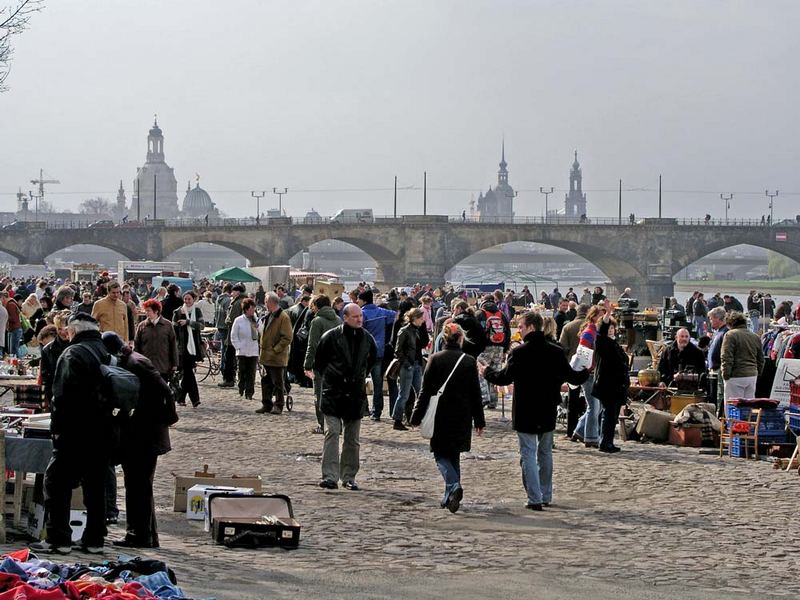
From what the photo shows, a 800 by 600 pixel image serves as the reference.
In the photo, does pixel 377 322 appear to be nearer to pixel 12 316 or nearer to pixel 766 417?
pixel 766 417

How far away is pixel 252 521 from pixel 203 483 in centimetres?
128

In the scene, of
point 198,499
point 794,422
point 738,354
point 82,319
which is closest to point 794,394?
point 794,422

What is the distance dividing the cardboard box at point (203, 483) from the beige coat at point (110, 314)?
6464 mm

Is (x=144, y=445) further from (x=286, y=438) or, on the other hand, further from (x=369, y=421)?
(x=369, y=421)

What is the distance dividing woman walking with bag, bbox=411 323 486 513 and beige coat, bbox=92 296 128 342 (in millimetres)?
6631

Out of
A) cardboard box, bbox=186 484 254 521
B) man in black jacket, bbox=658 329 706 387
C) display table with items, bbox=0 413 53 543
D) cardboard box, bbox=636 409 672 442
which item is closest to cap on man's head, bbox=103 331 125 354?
display table with items, bbox=0 413 53 543

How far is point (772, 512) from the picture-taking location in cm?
1073

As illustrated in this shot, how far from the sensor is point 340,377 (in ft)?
38.4

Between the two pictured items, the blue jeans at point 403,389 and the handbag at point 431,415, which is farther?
the blue jeans at point 403,389

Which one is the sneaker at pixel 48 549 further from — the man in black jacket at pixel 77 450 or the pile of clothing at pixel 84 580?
the pile of clothing at pixel 84 580

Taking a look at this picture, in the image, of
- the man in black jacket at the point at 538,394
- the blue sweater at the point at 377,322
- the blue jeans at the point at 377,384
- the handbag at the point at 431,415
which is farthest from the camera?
the blue sweater at the point at 377,322

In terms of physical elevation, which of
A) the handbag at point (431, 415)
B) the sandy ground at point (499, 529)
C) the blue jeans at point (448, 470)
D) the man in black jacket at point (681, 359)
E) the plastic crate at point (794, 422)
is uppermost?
the man in black jacket at point (681, 359)

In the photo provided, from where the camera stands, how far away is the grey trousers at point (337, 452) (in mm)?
11672

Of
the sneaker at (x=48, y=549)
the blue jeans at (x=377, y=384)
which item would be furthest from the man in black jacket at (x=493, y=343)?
the sneaker at (x=48, y=549)
